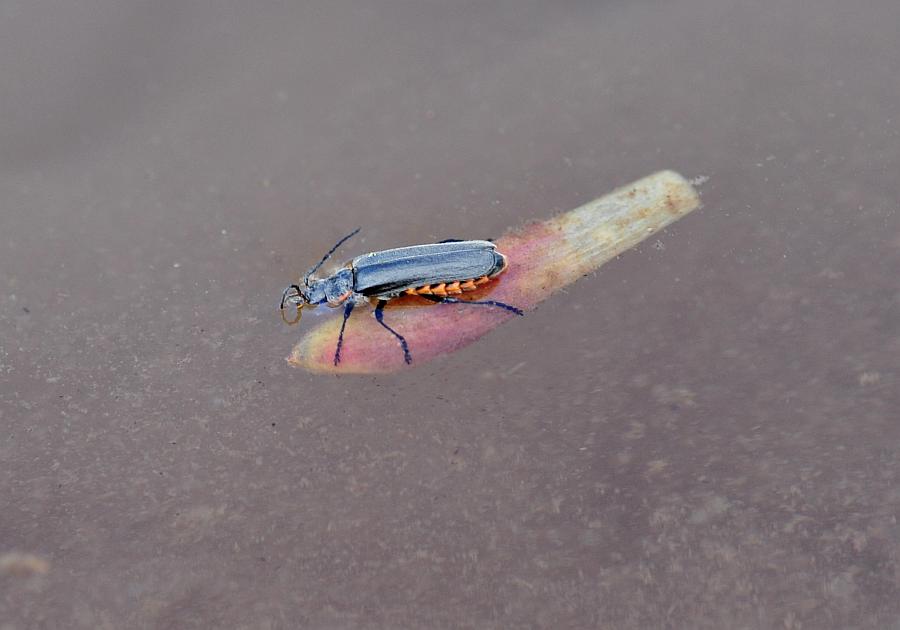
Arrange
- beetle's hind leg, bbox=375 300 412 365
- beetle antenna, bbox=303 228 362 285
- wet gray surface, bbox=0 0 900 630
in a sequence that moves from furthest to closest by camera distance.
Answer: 1. beetle antenna, bbox=303 228 362 285
2. beetle's hind leg, bbox=375 300 412 365
3. wet gray surface, bbox=0 0 900 630

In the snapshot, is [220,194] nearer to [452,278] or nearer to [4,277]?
[4,277]

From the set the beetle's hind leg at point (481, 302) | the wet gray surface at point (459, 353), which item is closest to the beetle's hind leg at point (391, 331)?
the wet gray surface at point (459, 353)

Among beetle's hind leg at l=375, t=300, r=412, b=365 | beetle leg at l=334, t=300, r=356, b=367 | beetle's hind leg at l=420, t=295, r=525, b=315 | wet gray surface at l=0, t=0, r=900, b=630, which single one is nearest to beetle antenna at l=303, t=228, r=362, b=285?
wet gray surface at l=0, t=0, r=900, b=630

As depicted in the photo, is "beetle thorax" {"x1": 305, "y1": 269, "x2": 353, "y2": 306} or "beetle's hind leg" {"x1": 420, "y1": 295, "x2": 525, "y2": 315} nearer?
"beetle's hind leg" {"x1": 420, "y1": 295, "x2": 525, "y2": 315}

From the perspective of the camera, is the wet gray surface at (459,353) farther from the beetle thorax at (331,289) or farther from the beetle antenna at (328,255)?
the beetle thorax at (331,289)

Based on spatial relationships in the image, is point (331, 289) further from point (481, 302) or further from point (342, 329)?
point (481, 302)

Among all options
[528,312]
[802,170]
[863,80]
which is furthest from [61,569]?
[863,80]

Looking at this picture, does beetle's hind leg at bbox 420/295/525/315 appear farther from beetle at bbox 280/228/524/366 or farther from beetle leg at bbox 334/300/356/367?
beetle leg at bbox 334/300/356/367
